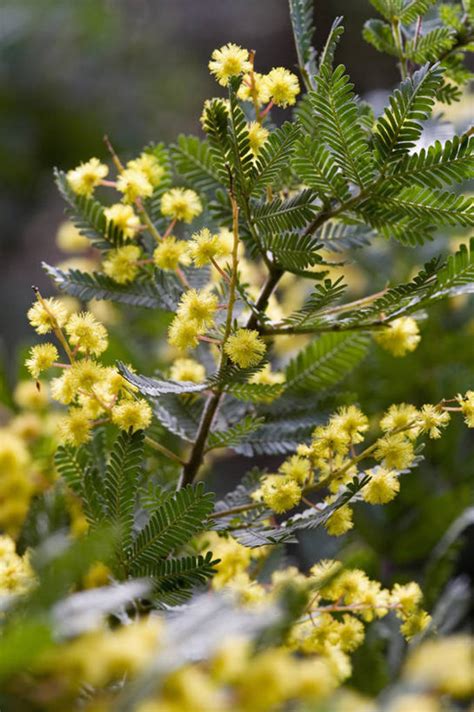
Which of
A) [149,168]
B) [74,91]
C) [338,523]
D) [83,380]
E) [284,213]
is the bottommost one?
[338,523]

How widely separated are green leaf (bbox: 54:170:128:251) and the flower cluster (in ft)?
0.38

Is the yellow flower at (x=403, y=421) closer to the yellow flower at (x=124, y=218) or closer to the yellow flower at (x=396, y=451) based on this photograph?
the yellow flower at (x=396, y=451)

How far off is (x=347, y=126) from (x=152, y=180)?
0.69 feet

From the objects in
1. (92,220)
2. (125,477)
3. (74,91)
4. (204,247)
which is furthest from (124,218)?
(74,91)

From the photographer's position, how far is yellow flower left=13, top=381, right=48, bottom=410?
3.06ft

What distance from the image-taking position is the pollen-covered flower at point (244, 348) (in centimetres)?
58

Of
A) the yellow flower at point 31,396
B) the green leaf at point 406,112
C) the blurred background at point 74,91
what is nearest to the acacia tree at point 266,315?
the green leaf at point 406,112

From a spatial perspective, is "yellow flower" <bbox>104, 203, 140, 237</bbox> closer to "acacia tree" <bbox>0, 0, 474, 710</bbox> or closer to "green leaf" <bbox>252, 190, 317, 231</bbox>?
"acacia tree" <bbox>0, 0, 474, 710</bbox>

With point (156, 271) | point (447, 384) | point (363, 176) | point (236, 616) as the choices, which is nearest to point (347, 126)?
point (363, 176)

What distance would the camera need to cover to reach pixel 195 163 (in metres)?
0.74

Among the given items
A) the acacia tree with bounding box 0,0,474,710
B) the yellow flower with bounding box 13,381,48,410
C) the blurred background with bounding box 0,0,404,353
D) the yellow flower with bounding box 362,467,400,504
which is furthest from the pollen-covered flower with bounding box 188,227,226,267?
the blurred background with bounding box 0,0,404,353

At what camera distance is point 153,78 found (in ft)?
7.27

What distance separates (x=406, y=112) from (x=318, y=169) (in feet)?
0.25

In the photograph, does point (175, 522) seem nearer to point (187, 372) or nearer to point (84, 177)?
point (187, 372)
